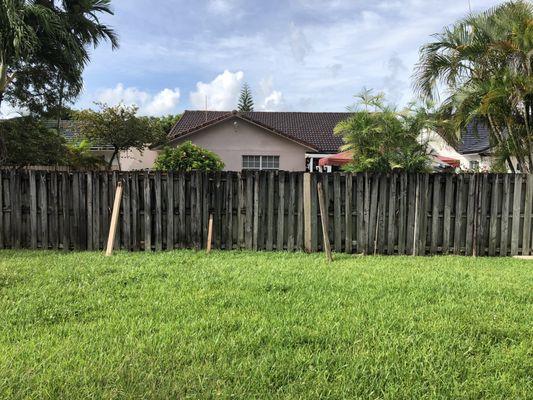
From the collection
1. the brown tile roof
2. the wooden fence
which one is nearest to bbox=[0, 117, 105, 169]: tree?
the wooden fence

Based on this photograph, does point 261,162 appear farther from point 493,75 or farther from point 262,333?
point 262,333

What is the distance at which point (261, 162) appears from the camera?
1978 centimetres

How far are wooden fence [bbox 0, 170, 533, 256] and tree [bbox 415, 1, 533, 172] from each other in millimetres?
2007

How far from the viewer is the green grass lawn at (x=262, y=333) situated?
296 centimetres

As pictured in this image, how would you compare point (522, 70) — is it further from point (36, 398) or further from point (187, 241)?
point (36, 398)

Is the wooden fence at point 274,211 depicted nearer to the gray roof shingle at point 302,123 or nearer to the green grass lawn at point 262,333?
the green grass lawn at point 262,333

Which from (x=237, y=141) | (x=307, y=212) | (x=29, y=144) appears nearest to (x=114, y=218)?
(x=307, y=212)

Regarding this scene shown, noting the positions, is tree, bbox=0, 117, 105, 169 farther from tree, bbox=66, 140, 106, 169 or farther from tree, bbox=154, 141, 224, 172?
tree, bbox=154, 141, 224, 172

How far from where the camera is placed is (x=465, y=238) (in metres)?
8.04

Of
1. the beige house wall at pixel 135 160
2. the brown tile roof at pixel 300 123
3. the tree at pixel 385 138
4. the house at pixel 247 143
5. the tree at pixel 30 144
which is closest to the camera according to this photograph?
the tree at pixel 385 138

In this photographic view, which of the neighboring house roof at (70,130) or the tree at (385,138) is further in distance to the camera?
the neighboring house roof at (70,130)

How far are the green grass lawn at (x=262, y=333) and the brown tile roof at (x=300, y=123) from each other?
18.6m

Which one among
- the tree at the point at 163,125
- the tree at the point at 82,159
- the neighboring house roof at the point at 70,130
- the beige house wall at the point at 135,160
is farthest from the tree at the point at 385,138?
the beige house wall at the point at 135,160

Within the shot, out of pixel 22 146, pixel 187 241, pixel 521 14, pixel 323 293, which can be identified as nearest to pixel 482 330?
pixel 323 293
